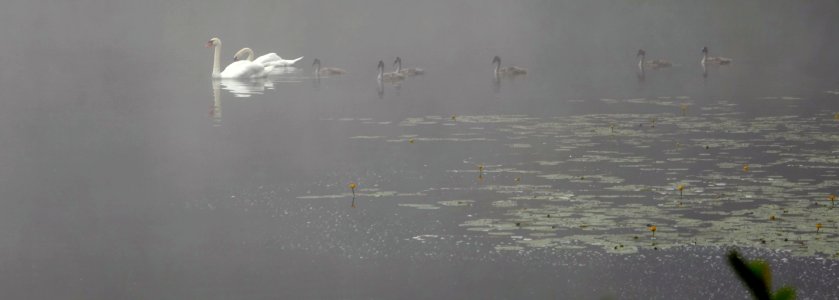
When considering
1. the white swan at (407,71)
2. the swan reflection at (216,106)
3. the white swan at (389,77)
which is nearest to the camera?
the swan reflection at (216,106)

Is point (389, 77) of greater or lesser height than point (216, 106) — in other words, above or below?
above

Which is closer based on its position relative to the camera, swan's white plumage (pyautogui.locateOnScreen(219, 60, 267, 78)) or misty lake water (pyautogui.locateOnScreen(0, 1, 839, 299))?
misty lake water (pyautogui.locateOnScreen(0, 1, 839, 299))

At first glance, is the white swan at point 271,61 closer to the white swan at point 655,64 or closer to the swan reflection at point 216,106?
the swan reflection at point 216,106

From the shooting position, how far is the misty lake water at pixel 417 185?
11.5 m

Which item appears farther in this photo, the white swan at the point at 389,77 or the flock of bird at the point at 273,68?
the flock of bird at the point at 273,68

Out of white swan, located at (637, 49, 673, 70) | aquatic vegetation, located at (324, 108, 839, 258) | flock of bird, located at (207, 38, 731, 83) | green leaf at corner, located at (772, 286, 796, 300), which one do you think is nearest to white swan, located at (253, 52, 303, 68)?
flock of bird, located at (207, 38, 731, 83)

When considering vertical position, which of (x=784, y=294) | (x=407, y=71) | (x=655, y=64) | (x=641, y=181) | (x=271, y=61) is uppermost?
(x=784, y=294)

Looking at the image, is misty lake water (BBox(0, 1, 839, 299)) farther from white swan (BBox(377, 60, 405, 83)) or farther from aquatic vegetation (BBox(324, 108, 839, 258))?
white swan (BBox(377, 60, 405, 83))

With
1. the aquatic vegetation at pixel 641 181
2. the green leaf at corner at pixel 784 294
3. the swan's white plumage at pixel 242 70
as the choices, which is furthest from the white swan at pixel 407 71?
the green leaf at corner at pixel 784 294

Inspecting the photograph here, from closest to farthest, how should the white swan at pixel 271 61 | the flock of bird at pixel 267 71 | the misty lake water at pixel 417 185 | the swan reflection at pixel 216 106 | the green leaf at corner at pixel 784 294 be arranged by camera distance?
the green leaf at corner at pixel 784 294
the misty lake water at pixel 417 185
the swan reflection at pixel 216 106
the flock of bird at pixel 267 71
the white swan at pixel 271 61

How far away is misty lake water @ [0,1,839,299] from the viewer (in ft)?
37.6

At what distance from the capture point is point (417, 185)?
52.5ft

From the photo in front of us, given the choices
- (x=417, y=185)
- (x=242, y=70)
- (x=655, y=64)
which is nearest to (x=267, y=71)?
(x=242, y=70)

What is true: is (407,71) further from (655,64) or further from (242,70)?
(655,64)
